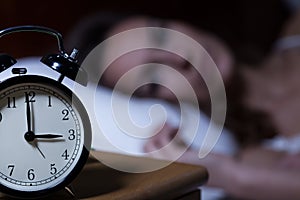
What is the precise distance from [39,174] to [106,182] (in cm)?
11

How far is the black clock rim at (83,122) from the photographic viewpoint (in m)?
0.59

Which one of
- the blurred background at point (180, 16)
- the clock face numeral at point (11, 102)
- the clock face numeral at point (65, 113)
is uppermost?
the blurred background at point (180, 16)

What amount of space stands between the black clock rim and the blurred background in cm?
72

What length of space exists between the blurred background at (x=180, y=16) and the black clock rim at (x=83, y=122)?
2.35ft

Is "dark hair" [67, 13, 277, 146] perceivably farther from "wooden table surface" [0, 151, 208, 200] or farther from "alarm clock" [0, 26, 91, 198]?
"alarm clock" [0, 26, 91, 198]

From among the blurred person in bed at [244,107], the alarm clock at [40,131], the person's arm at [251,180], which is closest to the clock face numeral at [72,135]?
the alarm clock at [40,131]

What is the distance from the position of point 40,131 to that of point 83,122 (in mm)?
46

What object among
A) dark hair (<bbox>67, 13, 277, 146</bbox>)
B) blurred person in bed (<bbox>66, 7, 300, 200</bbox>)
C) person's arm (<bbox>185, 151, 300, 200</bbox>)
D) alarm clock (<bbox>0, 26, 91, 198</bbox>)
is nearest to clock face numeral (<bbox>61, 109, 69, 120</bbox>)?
alarm clock (<bbox>0, 26, 91, 198</bbox>)

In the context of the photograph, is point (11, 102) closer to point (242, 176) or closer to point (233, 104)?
point (242, 176)

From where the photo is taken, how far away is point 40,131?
60cm

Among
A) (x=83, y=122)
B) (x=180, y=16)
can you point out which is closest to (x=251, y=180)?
(x=83, y=122)

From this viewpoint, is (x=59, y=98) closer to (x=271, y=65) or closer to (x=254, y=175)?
(x=254, y=175)

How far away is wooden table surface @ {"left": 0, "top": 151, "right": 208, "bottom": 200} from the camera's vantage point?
65cm

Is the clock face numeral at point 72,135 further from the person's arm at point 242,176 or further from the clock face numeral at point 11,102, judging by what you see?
the person's arm at point 242,176
